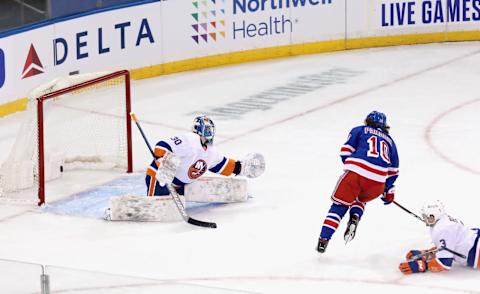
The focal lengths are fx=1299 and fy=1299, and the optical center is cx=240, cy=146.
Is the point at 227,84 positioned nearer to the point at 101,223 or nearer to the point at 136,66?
the point at 136,66

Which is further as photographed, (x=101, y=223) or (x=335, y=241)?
(x=101, y=223)

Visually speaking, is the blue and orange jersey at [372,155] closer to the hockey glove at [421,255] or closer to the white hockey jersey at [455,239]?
the hockey glove at [421,255]

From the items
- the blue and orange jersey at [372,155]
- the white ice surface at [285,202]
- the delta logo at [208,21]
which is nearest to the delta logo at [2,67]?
the white ice surface at [285,202]

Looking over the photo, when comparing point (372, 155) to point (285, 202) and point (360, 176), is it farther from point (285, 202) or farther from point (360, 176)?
point (285, 202)

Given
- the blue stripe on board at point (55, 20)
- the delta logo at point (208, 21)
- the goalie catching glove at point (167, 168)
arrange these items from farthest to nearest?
the delta logo at point (208, 21), the blue stripe on board at point (55, 20), the goalie catching glove at point (167, 168)

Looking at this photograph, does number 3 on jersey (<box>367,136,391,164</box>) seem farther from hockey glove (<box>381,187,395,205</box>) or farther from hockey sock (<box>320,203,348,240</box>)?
hockey sock (<box>320,203,348,240</box>)

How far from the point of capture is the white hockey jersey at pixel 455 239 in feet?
23.1

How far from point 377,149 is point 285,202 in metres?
1.34

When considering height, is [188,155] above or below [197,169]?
above

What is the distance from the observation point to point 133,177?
9500mm

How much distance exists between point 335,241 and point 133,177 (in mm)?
2182

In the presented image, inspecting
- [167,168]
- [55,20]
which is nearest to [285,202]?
[167,168]

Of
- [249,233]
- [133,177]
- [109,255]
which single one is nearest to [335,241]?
[249,233]

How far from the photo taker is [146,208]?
327 inches
